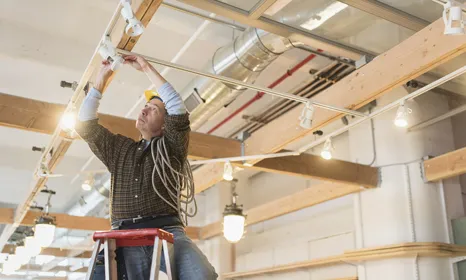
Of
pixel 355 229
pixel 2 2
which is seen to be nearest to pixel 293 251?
pixel 355 229

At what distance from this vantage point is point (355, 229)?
18.0 feet

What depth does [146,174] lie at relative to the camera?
6.93 feet

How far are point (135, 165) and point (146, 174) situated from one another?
0.07 m

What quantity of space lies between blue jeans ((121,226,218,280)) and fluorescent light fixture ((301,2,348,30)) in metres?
1.81

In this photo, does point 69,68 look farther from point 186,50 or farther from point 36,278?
point 36,278

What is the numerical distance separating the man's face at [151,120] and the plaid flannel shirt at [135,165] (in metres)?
0.06

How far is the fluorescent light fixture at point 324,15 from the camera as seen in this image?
3150 mm

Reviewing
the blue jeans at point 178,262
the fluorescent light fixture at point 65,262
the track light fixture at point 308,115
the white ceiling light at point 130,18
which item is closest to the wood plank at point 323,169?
the track light fixture at point 308,115

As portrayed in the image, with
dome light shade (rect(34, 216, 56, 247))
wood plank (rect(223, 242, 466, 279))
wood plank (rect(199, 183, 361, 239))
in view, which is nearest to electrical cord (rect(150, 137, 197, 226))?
wood plank (rect(223, 242, 466, 279))

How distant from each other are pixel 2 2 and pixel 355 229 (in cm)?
393

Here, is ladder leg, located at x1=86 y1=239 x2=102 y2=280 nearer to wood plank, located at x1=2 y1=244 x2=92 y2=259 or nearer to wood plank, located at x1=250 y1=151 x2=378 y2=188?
wood plank, located at x1=250 y1=151 x2=378 y2=188

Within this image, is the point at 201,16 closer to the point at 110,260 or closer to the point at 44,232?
the point at 110,260

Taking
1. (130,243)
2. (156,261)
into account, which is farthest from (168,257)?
(130,243)

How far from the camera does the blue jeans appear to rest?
1.89 m
